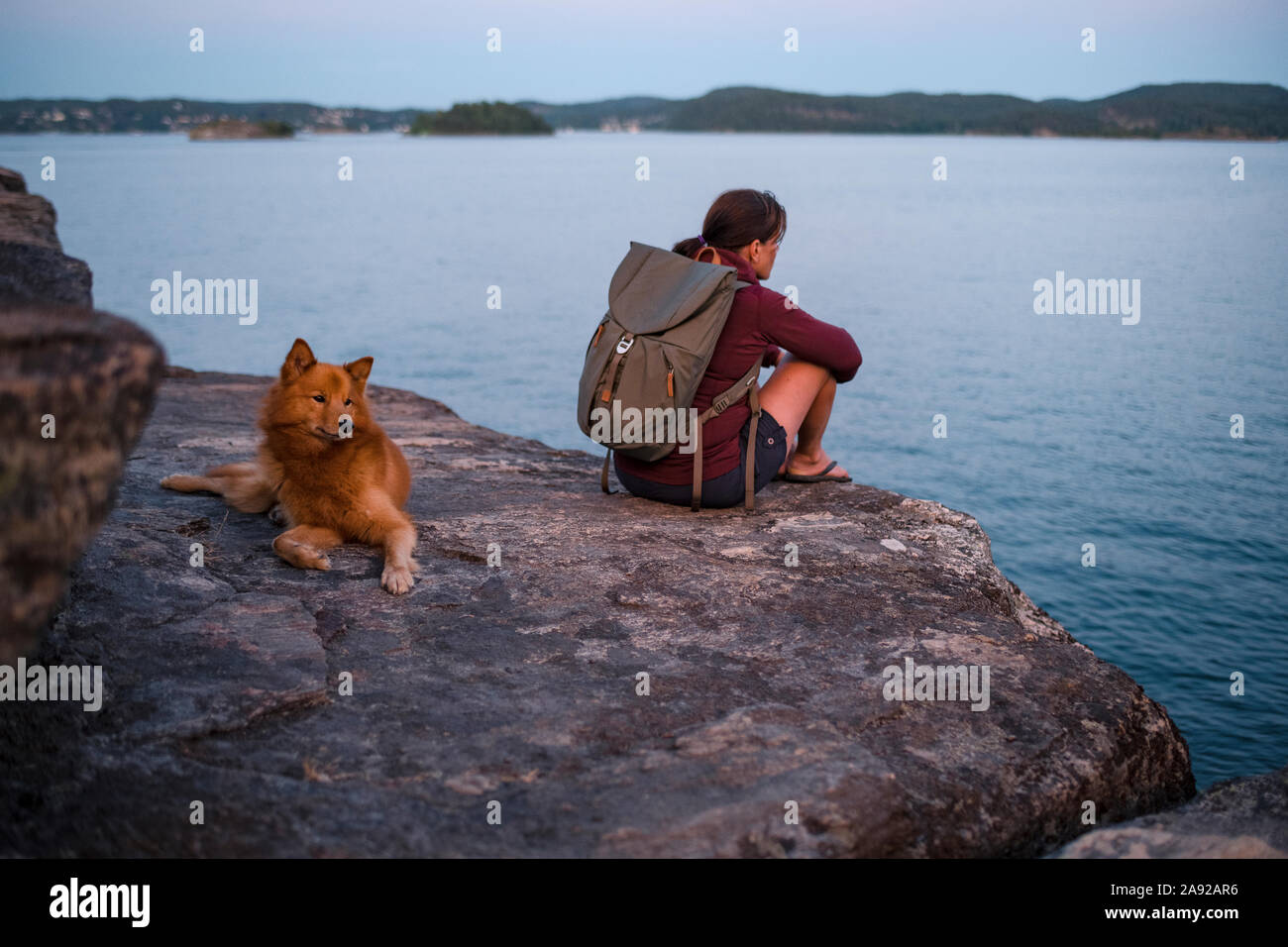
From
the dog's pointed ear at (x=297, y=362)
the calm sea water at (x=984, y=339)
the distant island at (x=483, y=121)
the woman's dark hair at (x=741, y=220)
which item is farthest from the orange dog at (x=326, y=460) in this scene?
→ the distant island at (x=483, y=121)

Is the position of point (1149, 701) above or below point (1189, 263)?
below

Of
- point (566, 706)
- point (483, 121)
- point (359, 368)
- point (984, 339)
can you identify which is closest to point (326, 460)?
point (359, 368)

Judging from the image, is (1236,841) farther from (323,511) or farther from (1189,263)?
(1189,263)

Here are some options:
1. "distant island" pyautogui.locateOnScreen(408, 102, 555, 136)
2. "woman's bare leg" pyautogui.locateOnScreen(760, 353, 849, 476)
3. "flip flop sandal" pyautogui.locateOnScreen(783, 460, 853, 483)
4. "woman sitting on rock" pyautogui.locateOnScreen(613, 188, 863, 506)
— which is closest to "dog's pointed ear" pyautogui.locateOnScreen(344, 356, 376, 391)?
"woman sitting on rock" pyautogui.locateOnScreen(613, 188, 863, 506)

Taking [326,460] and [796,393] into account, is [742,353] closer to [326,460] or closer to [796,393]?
[796,393]

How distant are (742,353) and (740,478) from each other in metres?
0.66

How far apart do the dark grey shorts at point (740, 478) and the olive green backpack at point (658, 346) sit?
19 centimetres

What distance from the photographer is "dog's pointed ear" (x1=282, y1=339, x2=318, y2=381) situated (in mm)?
4426

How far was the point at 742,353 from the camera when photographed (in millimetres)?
5043

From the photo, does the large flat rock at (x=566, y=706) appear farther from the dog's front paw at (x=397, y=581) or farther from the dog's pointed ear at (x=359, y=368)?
the dog's pointed ear at (x=359, y=368)
